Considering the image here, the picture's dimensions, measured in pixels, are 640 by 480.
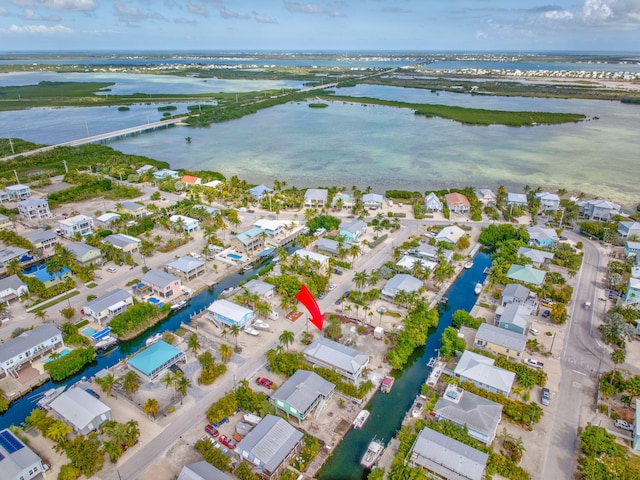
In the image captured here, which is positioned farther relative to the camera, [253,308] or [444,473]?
[253,308]

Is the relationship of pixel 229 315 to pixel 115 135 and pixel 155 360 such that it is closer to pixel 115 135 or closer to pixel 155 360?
pixel 155 360

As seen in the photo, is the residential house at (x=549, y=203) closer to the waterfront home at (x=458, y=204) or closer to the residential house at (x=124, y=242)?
the waterfront home at (x=458, y=204)

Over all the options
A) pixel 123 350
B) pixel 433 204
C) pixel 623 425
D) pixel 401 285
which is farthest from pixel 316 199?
pixel 623 425

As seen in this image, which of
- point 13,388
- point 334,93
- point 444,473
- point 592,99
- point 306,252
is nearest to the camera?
point 444,473

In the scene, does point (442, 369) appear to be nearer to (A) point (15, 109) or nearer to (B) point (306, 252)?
(B) point (306, 252)

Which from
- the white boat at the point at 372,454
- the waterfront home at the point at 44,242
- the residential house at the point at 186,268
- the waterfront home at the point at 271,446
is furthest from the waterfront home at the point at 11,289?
the white boat at the point at 372,454

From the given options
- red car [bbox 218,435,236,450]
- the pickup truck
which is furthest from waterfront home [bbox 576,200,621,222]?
red car [bbox 218,435,236,450]

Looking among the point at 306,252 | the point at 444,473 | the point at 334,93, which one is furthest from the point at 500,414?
the point at 334,93
